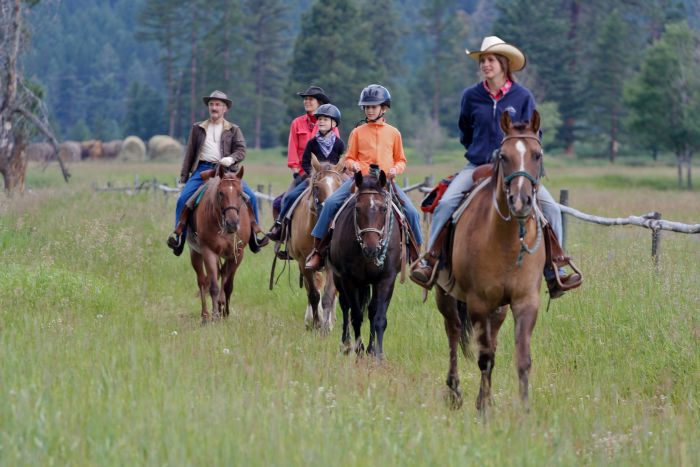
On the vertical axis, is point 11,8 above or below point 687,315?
above

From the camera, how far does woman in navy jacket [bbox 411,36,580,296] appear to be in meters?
8.23

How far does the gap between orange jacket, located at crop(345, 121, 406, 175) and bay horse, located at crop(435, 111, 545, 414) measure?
292 centimetres

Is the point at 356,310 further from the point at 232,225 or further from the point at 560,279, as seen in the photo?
the point at 560,279

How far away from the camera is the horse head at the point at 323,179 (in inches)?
461

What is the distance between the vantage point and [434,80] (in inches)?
4023

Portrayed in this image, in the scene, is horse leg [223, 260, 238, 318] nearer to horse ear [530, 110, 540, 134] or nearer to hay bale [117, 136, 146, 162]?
horse ear [530, 110, 540, 134]

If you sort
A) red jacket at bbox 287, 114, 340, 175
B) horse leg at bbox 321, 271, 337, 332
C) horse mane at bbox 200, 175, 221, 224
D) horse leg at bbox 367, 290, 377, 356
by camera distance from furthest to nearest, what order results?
red jacket at bbox 287, 114, 340, 175 → horse mane at bbox 200, 175, 221, 224 → horse leg at bbox 321, 271, 337, 332 → horse leg at bbox 367, 290, 377, 356

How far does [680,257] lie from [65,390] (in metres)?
9.15

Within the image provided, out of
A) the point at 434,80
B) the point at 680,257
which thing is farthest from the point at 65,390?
the point at 434,80

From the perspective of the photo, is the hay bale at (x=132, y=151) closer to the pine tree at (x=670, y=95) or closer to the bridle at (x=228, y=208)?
the pine tree at (x=670, y=95)

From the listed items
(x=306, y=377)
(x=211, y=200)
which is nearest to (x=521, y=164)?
(x=306, y=377)

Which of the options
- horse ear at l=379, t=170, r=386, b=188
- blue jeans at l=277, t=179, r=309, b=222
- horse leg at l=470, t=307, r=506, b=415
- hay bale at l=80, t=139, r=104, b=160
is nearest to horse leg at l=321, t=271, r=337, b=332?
blue jeans at l=277, t=179, r=309, b=222

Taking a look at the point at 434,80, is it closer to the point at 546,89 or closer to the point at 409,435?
the point at 546,89

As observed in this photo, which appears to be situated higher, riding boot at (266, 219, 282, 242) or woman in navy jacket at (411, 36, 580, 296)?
woman in navy jacket at (411, 36, 580, 296)
